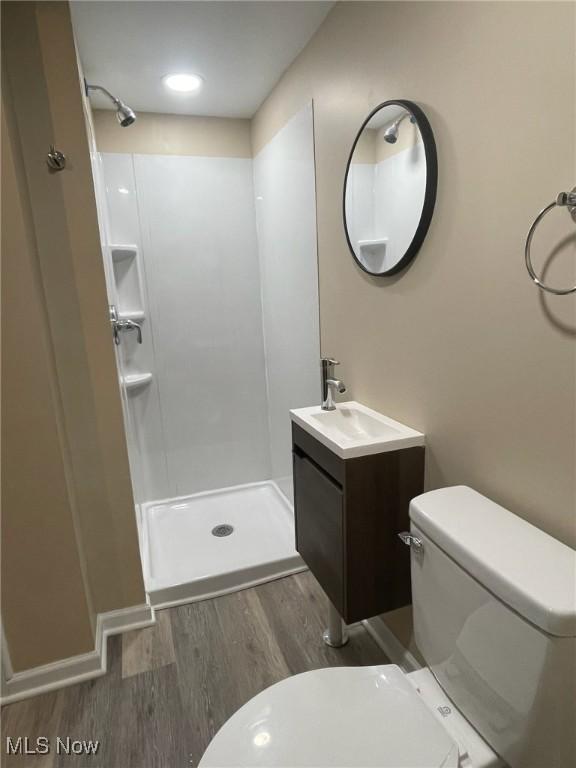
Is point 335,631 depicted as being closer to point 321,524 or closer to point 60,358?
point 321,524

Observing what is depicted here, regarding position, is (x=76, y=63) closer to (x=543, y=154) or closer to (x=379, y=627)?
(x=543, y=154)

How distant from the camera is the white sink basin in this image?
1297 millimetres

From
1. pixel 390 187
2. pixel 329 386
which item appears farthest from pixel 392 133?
pixel 329 386

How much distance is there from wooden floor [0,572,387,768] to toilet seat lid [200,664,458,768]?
57 centimetres

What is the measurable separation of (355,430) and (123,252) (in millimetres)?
1618

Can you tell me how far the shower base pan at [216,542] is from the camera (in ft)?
6.76

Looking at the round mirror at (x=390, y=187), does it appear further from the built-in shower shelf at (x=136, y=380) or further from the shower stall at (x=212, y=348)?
the built-in shower shelf at (x=136, y=380)

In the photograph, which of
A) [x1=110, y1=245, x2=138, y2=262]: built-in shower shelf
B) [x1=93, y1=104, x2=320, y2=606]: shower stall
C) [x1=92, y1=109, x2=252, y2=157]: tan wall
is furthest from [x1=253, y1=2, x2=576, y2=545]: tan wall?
[x1=110, y1=245, x2=138, y2=262]: built-in shower shelf

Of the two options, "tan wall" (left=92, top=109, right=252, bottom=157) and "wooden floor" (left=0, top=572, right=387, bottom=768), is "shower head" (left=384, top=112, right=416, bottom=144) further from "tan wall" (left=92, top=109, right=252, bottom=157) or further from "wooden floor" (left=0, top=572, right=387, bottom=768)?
"wooden floor" (left=0, top=572, right=387, bottom=768)

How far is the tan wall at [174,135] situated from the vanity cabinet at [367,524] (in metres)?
1.93

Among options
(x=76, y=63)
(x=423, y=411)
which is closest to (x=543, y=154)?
(x=423, y=411)

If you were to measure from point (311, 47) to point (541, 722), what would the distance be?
2.18m

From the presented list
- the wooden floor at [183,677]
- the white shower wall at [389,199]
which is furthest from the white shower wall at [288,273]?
the wooden floor at [183,677]

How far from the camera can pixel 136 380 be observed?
254 cm
